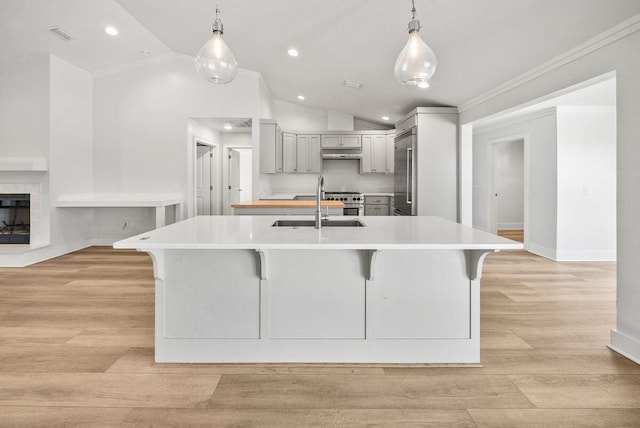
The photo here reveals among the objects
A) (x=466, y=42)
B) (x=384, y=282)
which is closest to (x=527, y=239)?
(x=466, y=42)

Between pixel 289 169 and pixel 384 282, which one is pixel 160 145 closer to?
pixel 289 169

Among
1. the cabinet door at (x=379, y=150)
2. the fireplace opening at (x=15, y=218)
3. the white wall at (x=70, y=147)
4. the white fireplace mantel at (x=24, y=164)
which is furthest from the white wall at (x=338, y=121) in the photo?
the fireplace opening at (x=15, y=218)

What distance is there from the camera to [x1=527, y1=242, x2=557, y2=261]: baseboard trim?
532cm

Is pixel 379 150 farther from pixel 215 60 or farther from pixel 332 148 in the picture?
pixel 215 60

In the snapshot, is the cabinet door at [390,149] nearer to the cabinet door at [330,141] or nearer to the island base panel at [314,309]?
the cabinet door at [330,141]

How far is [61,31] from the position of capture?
15.3 ft

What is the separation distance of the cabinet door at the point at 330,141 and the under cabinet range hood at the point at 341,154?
0.10 meters

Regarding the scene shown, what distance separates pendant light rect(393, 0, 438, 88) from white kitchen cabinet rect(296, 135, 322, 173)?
576 centimetres

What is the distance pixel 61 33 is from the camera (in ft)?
15.4

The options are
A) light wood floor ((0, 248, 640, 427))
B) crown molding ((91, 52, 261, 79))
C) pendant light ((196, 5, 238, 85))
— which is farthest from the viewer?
crown molding ((91, 52, 261, 79))

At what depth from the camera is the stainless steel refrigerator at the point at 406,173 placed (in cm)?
557

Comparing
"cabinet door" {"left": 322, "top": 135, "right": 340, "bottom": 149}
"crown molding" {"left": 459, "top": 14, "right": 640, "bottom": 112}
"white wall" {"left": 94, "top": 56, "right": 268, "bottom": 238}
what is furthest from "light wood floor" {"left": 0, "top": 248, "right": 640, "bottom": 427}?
"cabinet door" {"left": 322, "top": 135, "right": 340, "bottom": 149}

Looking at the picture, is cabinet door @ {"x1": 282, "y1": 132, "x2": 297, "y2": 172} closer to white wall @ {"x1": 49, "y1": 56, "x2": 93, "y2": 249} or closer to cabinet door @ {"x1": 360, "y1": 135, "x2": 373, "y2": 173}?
cabinet door @ {"x1": 360, "y1": 135, "x2": 373, "y2": 173}

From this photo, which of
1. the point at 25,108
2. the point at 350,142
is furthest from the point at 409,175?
the point at 25,108
